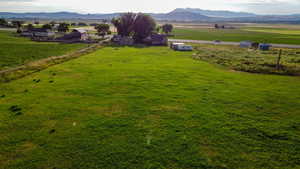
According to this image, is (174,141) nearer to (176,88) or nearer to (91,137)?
(91,137)

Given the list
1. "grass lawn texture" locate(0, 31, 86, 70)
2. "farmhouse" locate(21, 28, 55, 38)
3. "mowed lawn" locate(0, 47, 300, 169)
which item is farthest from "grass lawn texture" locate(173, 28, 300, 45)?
"mowed lawn" locate(0, 47, 300, 169)

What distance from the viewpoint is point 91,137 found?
8.74 metres

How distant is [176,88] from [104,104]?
6596 millimetres

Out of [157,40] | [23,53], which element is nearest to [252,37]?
[157,40]

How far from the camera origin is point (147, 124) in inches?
393

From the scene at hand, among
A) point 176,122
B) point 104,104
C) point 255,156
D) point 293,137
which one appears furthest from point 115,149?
point 293,137

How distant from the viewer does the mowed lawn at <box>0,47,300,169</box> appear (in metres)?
7.46

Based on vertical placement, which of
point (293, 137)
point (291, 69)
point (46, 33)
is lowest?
point (293, 137)

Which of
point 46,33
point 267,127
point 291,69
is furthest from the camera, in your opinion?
point 46,33

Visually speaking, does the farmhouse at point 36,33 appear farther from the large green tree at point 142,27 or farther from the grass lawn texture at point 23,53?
the large green tree at point 142,27

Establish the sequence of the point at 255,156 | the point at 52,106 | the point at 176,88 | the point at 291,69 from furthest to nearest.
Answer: the point at 291,69 < the point at 176,88 < the point at 52,106 < the point at 255,156

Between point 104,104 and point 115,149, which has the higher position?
point 104,104

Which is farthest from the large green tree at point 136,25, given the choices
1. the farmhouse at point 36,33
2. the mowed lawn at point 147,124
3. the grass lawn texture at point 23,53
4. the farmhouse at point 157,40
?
the mowed lawn at point 147,124

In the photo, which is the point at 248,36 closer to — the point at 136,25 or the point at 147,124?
the point at 136,25
